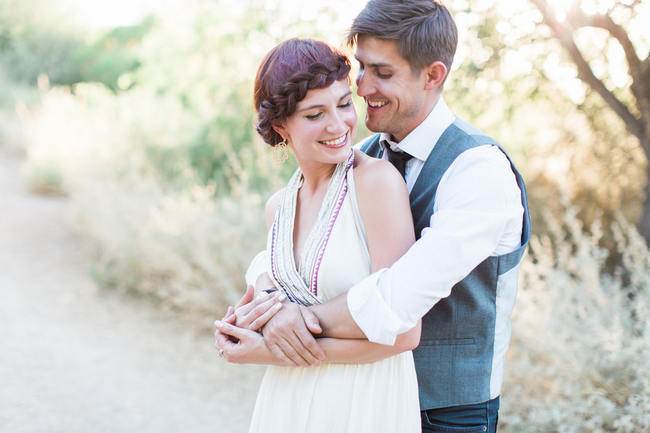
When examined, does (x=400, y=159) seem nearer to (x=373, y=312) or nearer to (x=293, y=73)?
(x=293, y=73)

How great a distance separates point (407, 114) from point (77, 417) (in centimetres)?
327

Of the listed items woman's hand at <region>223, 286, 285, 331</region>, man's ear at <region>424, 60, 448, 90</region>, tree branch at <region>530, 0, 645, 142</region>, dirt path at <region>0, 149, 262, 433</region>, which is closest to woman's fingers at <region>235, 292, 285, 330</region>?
woman's hand at <region>223, 286, 285, 331</region>

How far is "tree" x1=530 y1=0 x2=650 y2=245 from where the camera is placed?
167 inches

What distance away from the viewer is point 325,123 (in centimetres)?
164

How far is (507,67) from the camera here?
186 inches

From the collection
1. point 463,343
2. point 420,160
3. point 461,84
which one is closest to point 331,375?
point 463,343

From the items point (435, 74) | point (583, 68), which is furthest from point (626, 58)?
point (435, 74)

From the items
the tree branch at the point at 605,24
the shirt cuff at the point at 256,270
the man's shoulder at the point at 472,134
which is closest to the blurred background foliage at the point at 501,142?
the tree branch at the point at 605,24

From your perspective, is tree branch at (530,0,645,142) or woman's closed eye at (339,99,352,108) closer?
woman's closed eye at (339,99,352,108)

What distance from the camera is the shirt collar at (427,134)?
176 centimetres

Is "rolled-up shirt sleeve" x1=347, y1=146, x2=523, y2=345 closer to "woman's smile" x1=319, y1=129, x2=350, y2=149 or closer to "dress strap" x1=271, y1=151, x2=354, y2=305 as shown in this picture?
"dress strap" x1=271, y1=151, x2=354, y2=305

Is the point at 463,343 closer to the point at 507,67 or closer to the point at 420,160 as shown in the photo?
the point at 420,160

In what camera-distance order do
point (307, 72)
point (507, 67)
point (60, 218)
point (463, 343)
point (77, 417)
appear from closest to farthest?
point (307, 72) → point (463, 343) → point (77, 417) → point (507, 67) → point (60, 218)

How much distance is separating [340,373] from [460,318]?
0.38 metres
